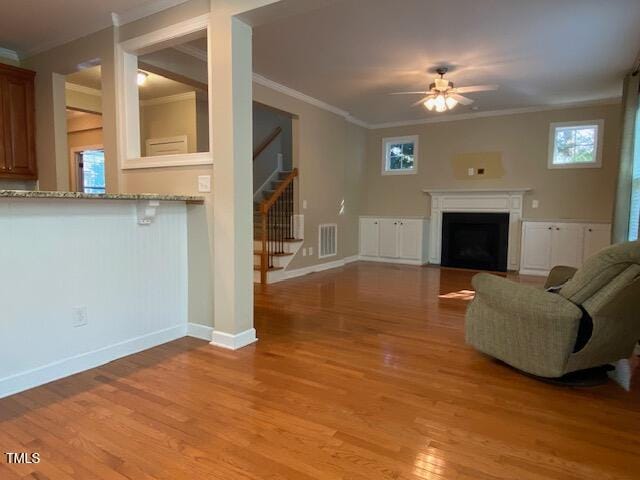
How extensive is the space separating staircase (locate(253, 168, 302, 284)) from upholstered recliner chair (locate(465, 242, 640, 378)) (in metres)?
3.45

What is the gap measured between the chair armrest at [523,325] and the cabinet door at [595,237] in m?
4.22

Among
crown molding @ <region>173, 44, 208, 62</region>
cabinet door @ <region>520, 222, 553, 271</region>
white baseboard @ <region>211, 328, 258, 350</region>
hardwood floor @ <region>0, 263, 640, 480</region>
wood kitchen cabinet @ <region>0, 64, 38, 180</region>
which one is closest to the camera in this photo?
hardwood floor @ <region>0, 263, 640, 480</region>

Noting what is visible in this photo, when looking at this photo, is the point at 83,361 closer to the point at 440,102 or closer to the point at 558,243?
the point at 440,102

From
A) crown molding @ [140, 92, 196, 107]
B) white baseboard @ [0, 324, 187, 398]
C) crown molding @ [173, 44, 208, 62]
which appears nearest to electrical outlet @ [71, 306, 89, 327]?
white baseboard @ [0, 324, 187, 398]

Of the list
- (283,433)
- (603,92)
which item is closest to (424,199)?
(603,92)

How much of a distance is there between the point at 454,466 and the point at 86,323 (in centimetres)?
226

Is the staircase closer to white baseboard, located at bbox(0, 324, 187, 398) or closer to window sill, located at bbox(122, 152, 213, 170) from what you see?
window sill, located at bbox(122, 152, 213, 170)

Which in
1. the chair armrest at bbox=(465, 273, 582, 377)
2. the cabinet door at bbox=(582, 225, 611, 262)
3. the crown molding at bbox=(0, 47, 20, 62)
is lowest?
the chair armrest at bbox=(465, 273, 582, 377)

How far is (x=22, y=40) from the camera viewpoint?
3.90m

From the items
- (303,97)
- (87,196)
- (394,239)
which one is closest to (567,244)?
(394,239)

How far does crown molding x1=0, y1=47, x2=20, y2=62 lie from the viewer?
4.14 m

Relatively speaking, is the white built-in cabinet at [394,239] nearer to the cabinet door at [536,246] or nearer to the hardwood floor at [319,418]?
the cabinet door at [536,246]

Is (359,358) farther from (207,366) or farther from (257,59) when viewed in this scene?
(257,59)

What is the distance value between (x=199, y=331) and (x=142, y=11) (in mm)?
2653
